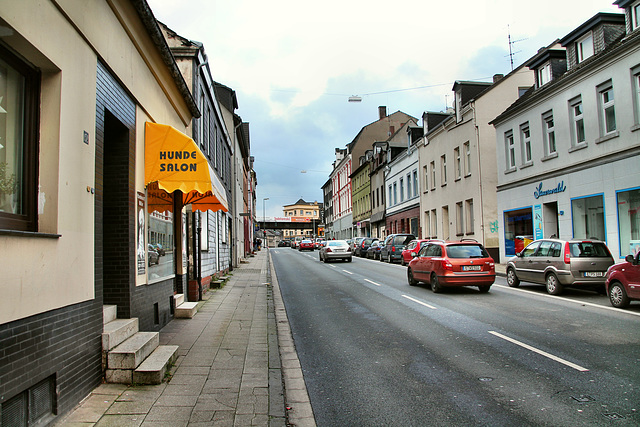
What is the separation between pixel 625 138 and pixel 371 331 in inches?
491

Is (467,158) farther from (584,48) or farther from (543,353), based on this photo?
(543,353)

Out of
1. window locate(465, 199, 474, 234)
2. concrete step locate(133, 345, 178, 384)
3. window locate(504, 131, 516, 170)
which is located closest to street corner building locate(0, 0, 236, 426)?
concrete step locate(133, 345, 178, 384)

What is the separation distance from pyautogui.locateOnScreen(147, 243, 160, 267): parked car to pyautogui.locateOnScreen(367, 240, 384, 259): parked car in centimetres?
2563

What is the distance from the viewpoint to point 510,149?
79.2ft

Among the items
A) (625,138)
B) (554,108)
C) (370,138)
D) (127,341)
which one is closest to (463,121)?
(554,108)

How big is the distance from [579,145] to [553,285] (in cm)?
785

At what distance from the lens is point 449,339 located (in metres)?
7.76

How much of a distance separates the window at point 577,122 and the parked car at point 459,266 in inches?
316

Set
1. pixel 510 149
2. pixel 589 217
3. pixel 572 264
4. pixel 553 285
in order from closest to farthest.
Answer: pixel 572 264 → pixel 553 285 → pixel 589 217 → pixel 510 149

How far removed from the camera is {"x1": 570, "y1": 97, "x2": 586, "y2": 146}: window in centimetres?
1859

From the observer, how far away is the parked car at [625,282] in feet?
31.3

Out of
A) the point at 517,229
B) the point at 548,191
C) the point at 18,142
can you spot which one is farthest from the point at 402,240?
the point at 18,142

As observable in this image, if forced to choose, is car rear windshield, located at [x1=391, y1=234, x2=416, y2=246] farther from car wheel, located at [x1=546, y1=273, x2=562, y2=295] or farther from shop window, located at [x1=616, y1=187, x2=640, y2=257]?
car wheel, located at [x1=546, y1=273, x2=562, y2=295]

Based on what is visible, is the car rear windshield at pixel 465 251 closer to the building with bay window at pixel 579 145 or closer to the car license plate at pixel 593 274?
the car license plate at pixel 593 274
